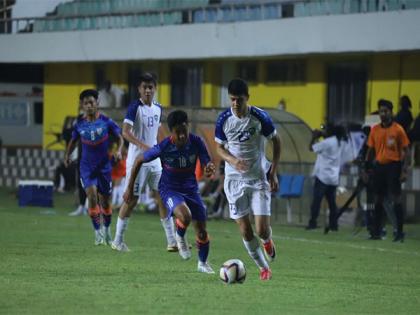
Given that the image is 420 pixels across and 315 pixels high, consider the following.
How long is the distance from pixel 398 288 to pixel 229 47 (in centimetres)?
1836

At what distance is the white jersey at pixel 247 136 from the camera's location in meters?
13.0

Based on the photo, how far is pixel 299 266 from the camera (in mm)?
14891

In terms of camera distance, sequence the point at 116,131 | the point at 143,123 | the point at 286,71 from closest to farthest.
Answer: the point at 143,123 → the point at 116,131 → the point at 286,71

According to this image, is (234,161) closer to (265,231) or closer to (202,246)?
(265,231)

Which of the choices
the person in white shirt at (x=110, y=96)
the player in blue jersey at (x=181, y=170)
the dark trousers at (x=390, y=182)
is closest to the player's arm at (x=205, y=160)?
the player in blue jersey at (x=181, y=170)

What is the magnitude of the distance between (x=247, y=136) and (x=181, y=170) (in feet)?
4.42

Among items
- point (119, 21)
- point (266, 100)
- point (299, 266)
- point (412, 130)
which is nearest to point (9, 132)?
point (119, 21)

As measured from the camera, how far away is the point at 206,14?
31.5 m

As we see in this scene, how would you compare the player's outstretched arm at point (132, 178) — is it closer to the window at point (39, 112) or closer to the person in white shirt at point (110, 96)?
the person in white shirt at point (110, 96)

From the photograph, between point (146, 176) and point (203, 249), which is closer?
point (203, 249)

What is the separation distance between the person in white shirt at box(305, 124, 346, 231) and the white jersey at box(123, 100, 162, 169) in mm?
6964

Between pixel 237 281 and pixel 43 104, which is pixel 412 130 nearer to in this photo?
pixel 237 281

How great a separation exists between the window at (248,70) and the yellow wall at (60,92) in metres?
6.07

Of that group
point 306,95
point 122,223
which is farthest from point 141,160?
point 306,95
